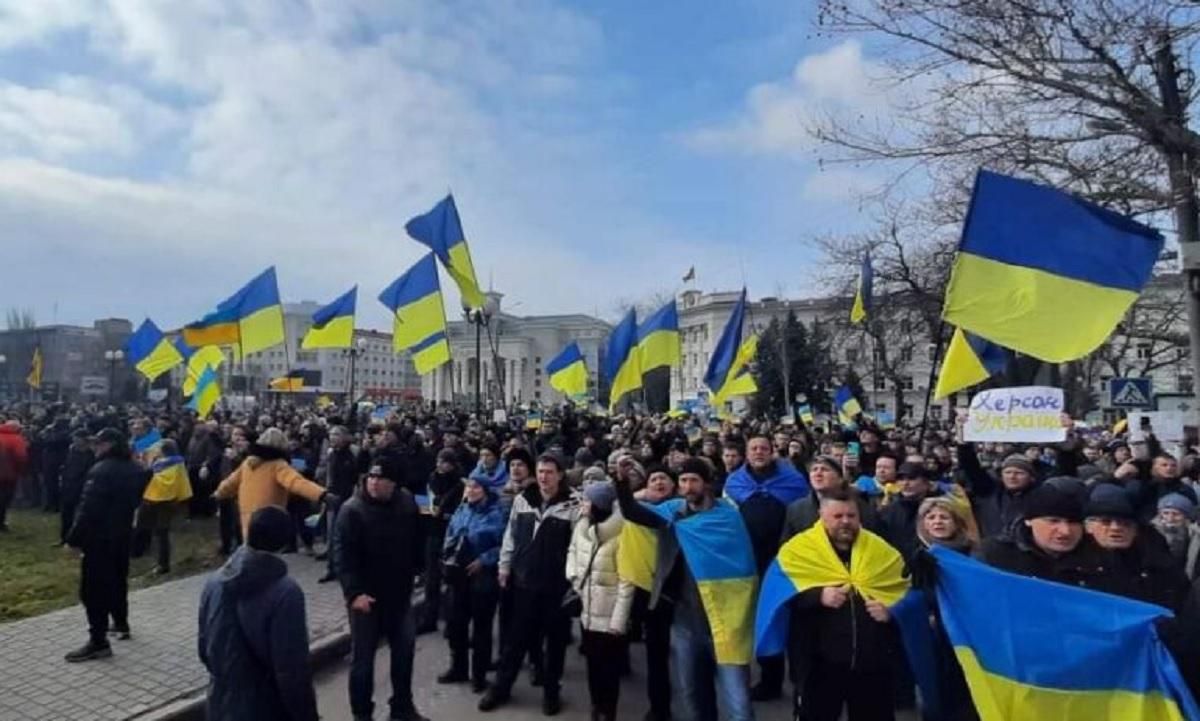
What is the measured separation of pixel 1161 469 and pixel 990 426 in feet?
7.45

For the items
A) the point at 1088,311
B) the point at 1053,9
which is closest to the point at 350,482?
the point at 1088,311

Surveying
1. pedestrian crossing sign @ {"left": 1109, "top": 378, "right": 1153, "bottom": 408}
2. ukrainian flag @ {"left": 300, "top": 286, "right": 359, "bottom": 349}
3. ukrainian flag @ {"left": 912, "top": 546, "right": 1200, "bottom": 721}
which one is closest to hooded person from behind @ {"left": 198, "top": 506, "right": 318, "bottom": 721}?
ukrainian flag @ {"left": 912, "top": 546, "right": 1200, "bottom": 721}

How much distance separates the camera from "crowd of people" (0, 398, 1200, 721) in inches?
149

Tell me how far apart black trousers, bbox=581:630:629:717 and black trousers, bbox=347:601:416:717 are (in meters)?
1.25

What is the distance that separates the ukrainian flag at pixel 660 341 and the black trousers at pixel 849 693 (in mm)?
11630

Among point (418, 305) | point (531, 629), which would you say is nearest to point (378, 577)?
point (531, 629)

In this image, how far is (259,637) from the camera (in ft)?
12.2

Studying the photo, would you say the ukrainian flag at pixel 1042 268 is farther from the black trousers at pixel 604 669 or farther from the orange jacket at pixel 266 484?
the orange jacket at pixel 266 484

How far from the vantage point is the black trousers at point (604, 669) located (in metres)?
5.47

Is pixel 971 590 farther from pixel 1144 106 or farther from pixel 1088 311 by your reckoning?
pixel 1144 106

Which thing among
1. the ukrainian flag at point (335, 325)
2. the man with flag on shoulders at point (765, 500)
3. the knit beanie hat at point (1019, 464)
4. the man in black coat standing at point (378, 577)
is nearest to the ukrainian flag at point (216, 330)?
the ukrainian flag at point (335, 325)

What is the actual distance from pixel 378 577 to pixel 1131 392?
1194 cm

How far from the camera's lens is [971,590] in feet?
12.0

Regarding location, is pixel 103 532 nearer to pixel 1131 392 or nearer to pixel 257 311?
pixel 257 311
